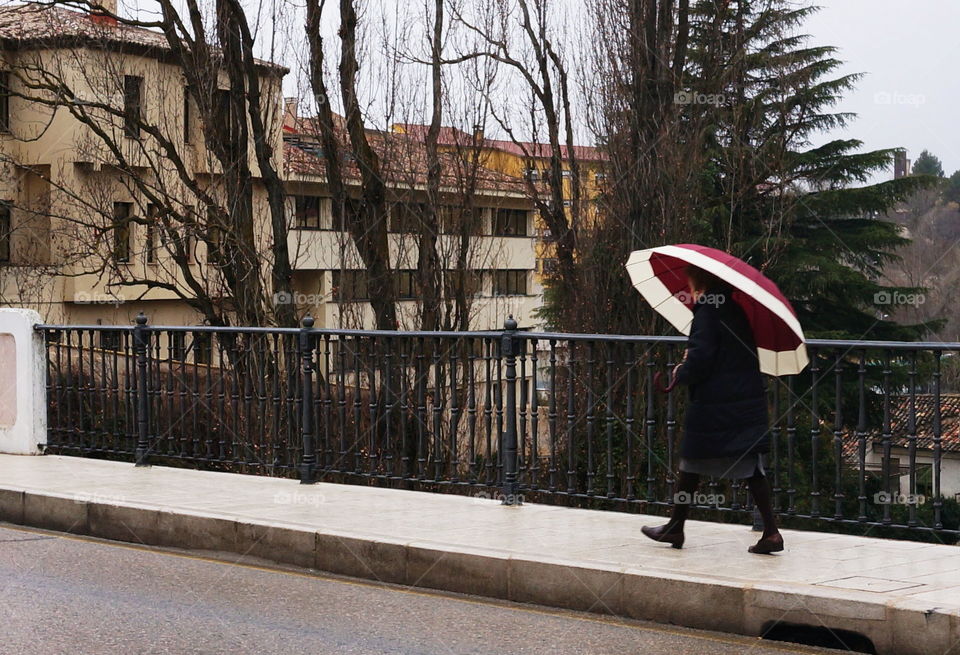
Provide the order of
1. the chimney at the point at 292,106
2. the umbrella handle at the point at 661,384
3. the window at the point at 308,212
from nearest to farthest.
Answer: the umbrella handle at the point at 661,384 < the chimney at the point at 292,106 < the window at the point at 308,212

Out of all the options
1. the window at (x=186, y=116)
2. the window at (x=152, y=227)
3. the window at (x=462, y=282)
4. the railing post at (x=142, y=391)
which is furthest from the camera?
the window at (x=462, y=282)

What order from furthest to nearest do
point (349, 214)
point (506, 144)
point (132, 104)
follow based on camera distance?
point (506, 144) → point (132, 104) → point (349, 214)

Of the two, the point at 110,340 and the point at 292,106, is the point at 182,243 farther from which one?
the point at 110,340

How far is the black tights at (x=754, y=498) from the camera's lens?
733cm

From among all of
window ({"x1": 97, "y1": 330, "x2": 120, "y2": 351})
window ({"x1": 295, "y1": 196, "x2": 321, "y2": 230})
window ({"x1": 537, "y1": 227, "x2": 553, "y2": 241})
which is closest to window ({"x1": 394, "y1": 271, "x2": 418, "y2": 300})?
window ({"x1": 295, "y1": 196, "x2": 321, "y2": 230})

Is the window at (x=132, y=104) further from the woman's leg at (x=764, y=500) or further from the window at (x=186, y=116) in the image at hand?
the woman's leg at (x=764, y=500)

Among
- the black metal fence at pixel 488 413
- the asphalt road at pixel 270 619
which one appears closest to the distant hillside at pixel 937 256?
the black metal fence at pixel 488 413

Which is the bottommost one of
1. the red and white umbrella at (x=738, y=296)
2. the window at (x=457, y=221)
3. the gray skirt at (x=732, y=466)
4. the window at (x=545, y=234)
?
the gray skirt at (x=732, y=466)

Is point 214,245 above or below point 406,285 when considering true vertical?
above

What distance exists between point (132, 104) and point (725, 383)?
21578 millimetres

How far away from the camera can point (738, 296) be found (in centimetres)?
731

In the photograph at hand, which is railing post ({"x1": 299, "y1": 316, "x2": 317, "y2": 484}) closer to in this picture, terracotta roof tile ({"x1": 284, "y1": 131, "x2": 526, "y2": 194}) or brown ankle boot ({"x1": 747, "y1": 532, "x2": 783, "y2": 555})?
brown ankle boot ({"x1": 747, "y1": 532, "x2": 783, "y2": 555})

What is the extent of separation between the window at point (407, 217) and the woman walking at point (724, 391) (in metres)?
19.7

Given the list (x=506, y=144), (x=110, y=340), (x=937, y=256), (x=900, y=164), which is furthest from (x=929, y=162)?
(x=110, y=340)
